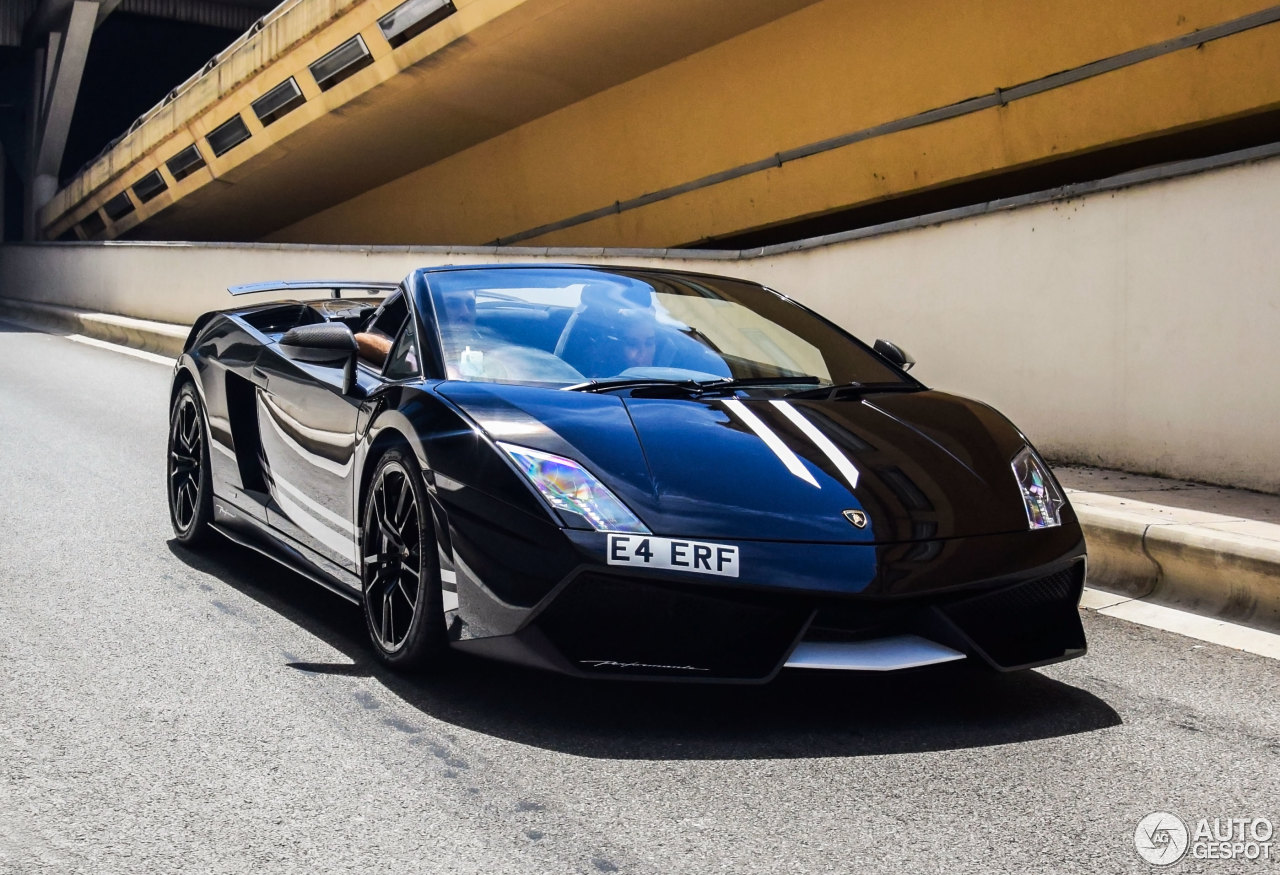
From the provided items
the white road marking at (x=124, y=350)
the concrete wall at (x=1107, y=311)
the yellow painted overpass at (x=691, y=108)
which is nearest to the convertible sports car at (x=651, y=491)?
the concrete wall at (x=1107, y=311)

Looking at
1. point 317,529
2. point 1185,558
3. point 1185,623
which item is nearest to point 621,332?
point 317,529

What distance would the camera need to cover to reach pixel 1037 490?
4.41m

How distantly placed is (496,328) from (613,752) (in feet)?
5.44

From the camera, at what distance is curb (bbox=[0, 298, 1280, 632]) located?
5.44m

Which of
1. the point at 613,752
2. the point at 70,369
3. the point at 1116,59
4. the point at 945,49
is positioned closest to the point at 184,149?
the point at 70,369

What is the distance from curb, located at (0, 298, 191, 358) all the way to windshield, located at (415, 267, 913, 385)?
11.0 m

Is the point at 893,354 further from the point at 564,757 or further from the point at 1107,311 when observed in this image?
the point at 1107,311

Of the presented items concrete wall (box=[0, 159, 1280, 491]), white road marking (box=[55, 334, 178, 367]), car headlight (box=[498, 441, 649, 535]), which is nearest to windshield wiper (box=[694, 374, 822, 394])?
car headlight (box=[498, 441, 649, 535])

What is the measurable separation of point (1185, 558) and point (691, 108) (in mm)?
11941

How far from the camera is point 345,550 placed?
4941 mm

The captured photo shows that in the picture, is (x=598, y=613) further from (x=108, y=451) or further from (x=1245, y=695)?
(x=108, y=451)

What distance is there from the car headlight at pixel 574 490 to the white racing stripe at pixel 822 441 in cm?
65

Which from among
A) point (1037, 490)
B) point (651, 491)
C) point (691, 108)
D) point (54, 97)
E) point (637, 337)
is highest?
point (54, 97)

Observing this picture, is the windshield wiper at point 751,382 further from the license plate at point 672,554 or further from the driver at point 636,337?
the license plate at point 672,554
